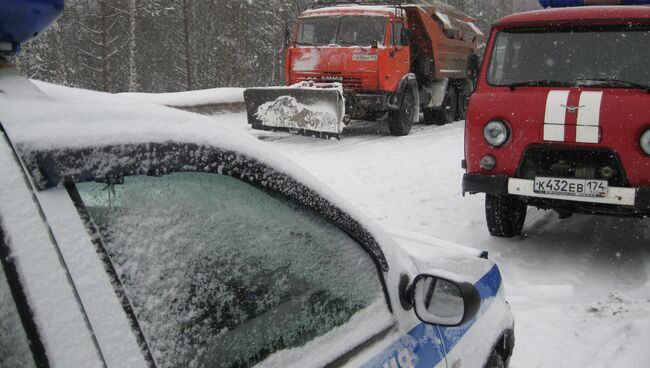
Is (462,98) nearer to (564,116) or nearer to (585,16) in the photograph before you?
(585,16)

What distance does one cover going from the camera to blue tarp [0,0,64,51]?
1046 millimetres

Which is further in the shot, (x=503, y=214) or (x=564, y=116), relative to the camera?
(x=503, y=214)

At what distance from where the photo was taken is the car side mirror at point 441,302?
5.27 feet

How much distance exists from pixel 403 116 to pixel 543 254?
25.5ft

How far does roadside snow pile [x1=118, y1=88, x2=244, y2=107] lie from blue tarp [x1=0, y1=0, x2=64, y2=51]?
1193cm

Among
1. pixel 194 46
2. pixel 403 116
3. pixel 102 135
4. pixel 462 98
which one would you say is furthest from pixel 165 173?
pixel 194 46

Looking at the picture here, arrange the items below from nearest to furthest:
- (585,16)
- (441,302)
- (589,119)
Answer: (441,302) → (589,119) → (585,16)

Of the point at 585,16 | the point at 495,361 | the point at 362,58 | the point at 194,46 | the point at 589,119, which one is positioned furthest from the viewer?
the point at 194,46

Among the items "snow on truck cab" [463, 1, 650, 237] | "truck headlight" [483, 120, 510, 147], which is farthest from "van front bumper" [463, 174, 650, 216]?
"truck headlight" [483, 120, 510, 147]

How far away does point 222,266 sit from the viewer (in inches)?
51.1

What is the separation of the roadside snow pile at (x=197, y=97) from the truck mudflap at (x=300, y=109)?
252 centimetres

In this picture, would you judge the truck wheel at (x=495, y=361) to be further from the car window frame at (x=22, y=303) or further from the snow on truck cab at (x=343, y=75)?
the snow on truck cab at (x=343, y=75)

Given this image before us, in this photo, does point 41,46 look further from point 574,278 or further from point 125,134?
point 125,134

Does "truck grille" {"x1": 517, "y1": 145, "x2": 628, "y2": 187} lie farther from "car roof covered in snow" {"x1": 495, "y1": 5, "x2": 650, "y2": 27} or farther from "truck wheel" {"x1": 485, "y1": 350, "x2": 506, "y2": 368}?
"truck wheel" {"x1": 485, "y1": 350, "x2": 506, "y2": 368}
